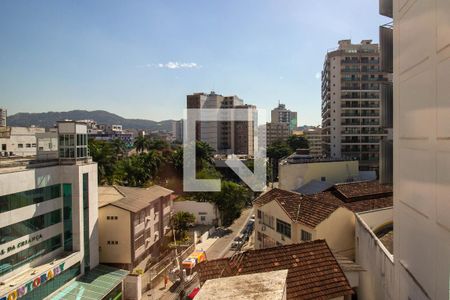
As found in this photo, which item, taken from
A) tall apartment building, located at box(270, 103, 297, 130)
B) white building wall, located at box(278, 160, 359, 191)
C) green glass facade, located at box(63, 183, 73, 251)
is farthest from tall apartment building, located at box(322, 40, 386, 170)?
tall apartment building, located at box(270, 103, 297, 130)

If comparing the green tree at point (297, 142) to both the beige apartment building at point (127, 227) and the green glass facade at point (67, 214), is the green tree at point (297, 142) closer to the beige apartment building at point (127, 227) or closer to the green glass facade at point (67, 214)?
the beige apartment building at point (127, 227)

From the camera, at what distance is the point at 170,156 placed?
4941cm

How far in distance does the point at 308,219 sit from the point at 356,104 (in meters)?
33.4

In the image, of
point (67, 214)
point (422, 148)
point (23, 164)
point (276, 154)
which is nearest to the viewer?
point (422, 148)

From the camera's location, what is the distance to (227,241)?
3241 cm

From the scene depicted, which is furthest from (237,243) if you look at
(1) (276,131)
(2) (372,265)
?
(1) (276,131)

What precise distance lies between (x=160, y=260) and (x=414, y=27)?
26.0 m

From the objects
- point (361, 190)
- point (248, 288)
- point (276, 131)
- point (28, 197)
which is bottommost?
point (361, 190)

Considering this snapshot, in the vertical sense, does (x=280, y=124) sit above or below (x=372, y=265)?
above

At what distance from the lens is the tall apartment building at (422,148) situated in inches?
187

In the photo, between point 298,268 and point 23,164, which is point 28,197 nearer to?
point 23,164

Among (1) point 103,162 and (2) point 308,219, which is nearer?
(2) point 308,219

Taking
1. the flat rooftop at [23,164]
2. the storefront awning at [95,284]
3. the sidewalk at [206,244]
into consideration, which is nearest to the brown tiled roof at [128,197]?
the storefront awning at [95,284]

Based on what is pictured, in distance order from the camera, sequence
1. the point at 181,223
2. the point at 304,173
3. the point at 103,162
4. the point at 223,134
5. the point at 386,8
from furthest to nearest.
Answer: the point at 223,134, the point at 103,162, the point at 304,173, the point at 181,223, the point at 386,8
